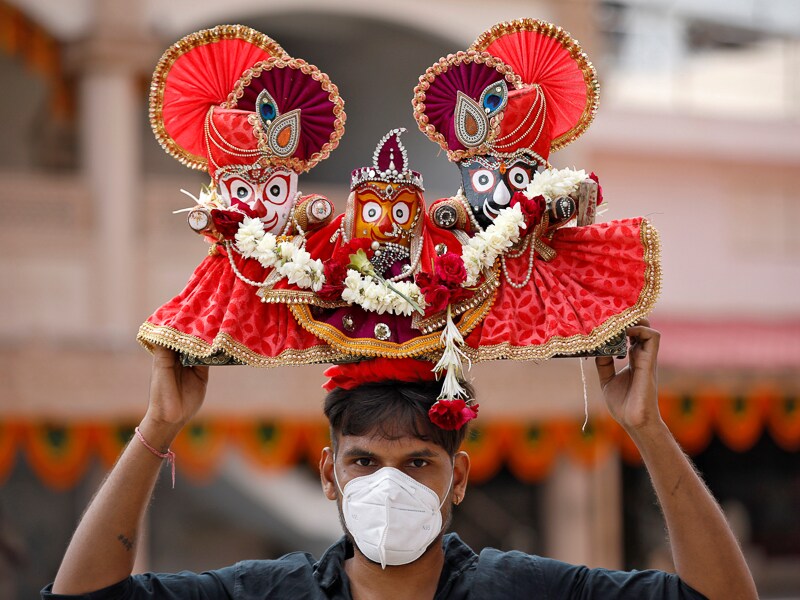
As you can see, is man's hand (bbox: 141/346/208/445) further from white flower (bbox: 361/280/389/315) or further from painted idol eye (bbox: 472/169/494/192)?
painted idol eye (bbox: 472/169/494/192)

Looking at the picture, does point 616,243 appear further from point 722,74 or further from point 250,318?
point 722,74

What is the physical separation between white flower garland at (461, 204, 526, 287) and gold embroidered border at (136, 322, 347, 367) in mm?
364

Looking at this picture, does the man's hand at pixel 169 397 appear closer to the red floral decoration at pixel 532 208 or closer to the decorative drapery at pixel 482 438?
the red floral decoration at pixel 532 208

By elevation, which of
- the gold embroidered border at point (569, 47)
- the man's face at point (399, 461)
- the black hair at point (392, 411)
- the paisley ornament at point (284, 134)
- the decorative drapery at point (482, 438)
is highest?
the gold embroidered border at point (569, 47)

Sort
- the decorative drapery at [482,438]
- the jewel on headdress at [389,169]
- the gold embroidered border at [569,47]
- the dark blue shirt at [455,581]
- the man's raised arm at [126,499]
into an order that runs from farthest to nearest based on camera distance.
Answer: the decorative drapery at [482,438], the gold embroidered border at [569,47], the jewel on headdress at [389,169], the dark blue shirt at [455,581], the man's raised arm at [126,499]

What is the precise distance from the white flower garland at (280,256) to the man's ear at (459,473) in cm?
55

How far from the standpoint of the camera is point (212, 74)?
3189mm

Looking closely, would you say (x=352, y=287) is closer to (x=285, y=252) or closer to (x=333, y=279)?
(x=333, y=279)

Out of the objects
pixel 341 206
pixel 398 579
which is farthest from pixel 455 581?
pixel 341 206

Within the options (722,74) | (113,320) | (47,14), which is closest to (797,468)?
(722,74)

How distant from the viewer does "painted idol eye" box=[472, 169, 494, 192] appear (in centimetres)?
307

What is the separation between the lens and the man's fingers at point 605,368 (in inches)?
118

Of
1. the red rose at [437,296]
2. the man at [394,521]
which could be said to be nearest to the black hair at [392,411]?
the man at [394,521]

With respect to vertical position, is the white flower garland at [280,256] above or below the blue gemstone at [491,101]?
below
